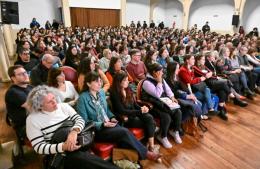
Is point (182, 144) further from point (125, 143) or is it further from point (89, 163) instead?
point (89, 163)

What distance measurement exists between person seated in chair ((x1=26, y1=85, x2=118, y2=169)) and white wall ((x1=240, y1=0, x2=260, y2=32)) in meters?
11.8

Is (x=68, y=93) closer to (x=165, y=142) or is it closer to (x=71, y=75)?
(x=71, y=75)

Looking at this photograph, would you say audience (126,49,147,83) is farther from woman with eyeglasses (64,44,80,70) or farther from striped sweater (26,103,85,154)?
striped sweater (26,103,85,154)

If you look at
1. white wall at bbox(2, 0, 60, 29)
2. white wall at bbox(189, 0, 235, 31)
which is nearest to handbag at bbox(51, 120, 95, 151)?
white wall at bbox(2, 0, 60, 29)

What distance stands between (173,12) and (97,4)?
19.5ft

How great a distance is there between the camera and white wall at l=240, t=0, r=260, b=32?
1048 centimetres

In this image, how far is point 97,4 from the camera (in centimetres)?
1305

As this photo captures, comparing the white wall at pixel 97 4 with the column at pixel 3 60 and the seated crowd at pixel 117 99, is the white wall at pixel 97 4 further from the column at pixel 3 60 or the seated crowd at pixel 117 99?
the seated crowd at pixel 117 99

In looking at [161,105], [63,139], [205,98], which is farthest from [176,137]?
[63,139]

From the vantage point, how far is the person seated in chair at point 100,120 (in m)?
2.00

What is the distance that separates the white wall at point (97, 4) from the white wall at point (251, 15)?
759cm

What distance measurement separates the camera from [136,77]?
11.5 feet

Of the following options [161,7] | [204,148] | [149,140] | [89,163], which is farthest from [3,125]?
[161,7]

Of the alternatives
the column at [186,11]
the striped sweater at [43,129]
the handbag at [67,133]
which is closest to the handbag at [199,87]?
the handbag at [67,133]
